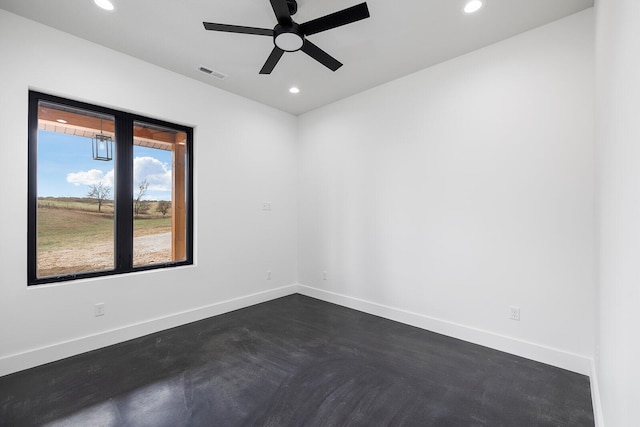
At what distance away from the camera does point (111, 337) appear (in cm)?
289

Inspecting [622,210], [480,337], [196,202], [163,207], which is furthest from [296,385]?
[163,207]

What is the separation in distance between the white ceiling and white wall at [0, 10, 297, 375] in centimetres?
25

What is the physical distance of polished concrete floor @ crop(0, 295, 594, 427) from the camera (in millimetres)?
1883

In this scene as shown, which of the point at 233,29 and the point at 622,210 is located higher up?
the point at 233,29

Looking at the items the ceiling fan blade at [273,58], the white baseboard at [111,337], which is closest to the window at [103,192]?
the white baseboard at [111,337]

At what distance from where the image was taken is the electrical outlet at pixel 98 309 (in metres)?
2.81

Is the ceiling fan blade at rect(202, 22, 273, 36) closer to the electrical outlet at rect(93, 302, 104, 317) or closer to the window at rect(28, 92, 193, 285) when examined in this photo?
the window at rect(28, 92, 193, 285)

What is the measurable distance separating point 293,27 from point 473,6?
4.78 ft

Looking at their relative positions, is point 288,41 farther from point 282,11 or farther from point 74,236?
point 74,236

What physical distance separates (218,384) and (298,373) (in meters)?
0.63

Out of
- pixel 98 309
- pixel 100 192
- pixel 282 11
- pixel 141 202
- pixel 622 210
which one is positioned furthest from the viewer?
pixel 141 202

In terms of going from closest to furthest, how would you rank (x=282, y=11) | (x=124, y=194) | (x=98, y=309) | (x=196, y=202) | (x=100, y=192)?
(x=282, y=11) → (x=98, y=309) → (x=100, y=192) → (x=124, y=194) → (x=196, y=202)

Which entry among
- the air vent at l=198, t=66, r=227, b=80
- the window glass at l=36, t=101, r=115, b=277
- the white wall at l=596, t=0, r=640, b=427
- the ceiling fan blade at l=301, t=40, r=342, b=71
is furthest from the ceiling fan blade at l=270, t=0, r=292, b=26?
the window glass at l=36, t=101, r=115, b=277

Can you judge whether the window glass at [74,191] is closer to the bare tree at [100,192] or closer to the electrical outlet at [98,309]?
the bare tree at [100,192]
